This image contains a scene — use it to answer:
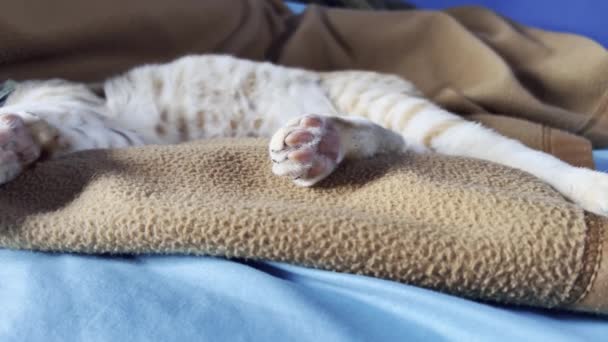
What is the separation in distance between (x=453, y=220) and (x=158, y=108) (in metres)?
0.95

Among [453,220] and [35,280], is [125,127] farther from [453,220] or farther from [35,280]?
[453,220]

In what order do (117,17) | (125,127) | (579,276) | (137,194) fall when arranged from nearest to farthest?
(579,276)
(137,194)
(125,127)
(117,17)

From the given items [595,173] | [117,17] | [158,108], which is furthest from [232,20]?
[595,173]

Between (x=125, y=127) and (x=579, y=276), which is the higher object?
(x=579, y=276)

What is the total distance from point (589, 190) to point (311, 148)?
426mm

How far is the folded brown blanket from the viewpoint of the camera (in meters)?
0.64

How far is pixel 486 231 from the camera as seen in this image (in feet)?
2.23

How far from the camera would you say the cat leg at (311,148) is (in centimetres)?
80

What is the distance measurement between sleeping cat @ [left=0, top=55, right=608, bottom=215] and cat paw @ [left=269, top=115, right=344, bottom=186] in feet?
0.24

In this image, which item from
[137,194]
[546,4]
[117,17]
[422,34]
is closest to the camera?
[137,194]

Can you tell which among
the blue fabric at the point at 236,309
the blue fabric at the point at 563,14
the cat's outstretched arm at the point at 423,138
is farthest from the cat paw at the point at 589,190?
the blue fabric at the point at 563,14

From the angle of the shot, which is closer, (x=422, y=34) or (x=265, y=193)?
(x=265, y=193)

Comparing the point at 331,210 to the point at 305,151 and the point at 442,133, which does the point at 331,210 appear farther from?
the point at 442,133

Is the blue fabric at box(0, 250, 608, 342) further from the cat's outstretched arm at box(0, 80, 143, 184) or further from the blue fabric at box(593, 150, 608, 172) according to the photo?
the blue fabric at box(593, 150, 608, 172)
